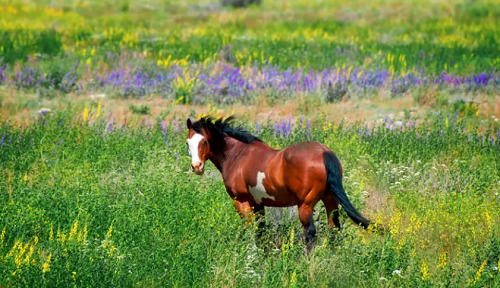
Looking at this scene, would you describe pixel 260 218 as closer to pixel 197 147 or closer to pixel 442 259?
pixel 197 147

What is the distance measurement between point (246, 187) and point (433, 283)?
6.77ft

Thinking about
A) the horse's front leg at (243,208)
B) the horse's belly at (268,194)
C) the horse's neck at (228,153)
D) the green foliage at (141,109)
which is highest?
the horse's neck at (228,153)

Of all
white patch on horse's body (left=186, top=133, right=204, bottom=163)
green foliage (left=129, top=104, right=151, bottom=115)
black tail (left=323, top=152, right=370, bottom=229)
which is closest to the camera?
black tail (left=323, top=152, right=370, bottom=229)

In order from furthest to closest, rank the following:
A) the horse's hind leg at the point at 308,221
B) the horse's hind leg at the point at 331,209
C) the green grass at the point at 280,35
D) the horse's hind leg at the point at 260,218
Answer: the green grass at the point at 280,35
the horse's hind leg at the point at 260,218
the horse's hind leg at the point at 331,209
the horse's hind leg at the point at 308,221

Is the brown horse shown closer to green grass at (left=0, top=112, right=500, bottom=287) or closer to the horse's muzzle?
the horse's muzzle

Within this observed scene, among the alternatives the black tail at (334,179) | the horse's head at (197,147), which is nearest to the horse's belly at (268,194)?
the black tail at (334,179)

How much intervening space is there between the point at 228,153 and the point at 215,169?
231 cm

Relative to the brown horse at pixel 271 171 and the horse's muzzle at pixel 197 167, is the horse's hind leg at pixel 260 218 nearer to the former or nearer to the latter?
the brown horse at pixel 271 171

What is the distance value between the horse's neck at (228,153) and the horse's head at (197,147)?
284 millimetres

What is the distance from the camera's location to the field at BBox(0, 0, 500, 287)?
5957mm

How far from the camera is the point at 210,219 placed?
6.68 m

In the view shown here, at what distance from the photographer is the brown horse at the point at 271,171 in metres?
6.16

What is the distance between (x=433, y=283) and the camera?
5.73m

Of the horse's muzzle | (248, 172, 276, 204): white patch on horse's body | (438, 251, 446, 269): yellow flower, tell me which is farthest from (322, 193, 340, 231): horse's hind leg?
the horse's muzzle
